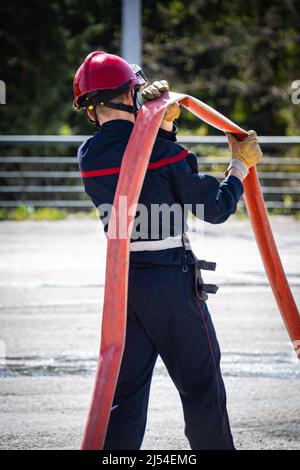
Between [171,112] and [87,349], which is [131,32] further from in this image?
[171,112]

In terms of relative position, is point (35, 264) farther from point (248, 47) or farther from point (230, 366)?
point (248, 47)

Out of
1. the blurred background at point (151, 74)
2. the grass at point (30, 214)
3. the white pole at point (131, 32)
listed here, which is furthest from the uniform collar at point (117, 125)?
the white pole at point (131, 32)

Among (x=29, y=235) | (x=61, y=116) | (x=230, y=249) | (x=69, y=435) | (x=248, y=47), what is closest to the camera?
(x=69, y=435)

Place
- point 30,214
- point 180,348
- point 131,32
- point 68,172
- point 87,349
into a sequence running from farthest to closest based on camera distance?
1. point 131,32
2. point 68,172
3. point 30,214
4. point 87,349
5. point 180,348

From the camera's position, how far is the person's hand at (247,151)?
4.18m

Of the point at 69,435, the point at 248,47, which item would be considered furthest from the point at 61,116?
the point at 69,435

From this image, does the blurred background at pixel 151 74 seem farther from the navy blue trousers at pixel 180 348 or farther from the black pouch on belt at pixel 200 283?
the navy blue trousers at pixel 180 348

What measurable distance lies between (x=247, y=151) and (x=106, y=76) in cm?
70

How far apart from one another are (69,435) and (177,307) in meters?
1.65

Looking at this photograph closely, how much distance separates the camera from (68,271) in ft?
34.8

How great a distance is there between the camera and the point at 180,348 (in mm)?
3920

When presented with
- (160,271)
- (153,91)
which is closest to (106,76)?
(153,91)

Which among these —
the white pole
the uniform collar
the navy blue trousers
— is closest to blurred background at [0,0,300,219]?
the white pole

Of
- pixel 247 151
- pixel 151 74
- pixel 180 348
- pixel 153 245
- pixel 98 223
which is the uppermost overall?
pixel 151 74
